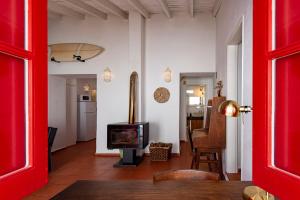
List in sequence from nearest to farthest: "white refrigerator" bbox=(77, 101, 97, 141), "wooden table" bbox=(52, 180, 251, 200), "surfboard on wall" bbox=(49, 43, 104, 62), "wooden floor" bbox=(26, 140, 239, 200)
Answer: "wooden table" bbox=(52, 180, 251, 200) → "wooden floor" bbox=(26, 140, 239, 200) → "surfboard on wall" bbox=(49, 43, 104, 62) → "white refrigerator" bbox=(77, 101, 97, 141)

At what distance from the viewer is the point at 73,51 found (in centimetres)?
698

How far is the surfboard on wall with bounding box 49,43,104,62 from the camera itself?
22.7 feet

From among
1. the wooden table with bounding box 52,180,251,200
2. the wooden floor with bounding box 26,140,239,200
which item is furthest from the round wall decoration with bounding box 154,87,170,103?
the wooden table with bounding box 52,180,251,200

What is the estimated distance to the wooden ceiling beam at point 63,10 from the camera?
5.95 metres

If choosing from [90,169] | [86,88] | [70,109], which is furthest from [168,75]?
[86,88]
